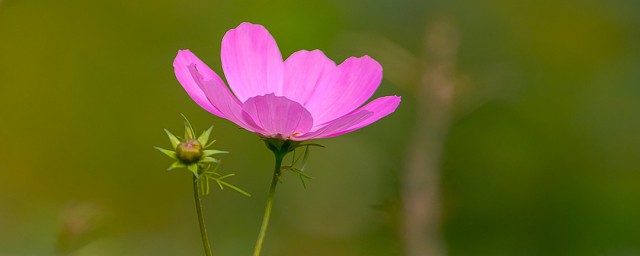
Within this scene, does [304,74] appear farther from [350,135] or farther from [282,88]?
[350,135]

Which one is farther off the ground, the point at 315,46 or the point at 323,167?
the point at 315,46

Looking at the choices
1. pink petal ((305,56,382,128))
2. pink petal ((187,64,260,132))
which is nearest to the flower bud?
pink petal ((187,64,260,132))

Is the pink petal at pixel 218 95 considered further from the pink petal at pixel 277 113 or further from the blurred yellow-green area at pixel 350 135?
the blurred yellow-green area at pixel 350 135

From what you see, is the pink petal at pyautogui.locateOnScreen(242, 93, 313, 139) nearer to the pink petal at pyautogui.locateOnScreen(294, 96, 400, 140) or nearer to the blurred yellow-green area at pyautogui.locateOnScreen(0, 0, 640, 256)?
the pink petal at pyautogui.locateOnScreen(294, 96, 400, 140)

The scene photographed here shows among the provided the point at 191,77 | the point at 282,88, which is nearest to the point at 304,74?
the point at 282,88

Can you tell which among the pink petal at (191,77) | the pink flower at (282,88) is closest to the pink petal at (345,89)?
the pink flower at (282,88)

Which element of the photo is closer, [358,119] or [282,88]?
[358,119]

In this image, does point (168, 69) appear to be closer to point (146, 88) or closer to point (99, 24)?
point (146, 88)

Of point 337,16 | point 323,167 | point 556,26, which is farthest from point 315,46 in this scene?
point 556,26
